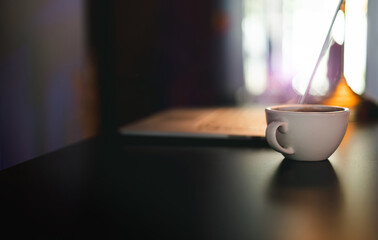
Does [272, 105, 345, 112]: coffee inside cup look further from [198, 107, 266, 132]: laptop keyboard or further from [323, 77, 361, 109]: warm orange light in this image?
[323, 77, 361, 109]: warm orange light

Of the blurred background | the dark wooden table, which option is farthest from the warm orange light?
the dark wooden table

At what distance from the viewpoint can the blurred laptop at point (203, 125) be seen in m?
0.70

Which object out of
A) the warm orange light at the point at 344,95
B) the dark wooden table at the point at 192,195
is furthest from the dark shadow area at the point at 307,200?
the warm orange light at the point at 344,95

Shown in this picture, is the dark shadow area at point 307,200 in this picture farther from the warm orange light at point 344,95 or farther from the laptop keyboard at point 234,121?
the warm orange light at point 344,95

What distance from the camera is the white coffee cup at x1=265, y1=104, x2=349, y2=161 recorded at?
515 mm

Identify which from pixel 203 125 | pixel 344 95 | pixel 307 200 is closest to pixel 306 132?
pixel 307 200

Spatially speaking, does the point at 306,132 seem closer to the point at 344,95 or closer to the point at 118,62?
the point at 344,95

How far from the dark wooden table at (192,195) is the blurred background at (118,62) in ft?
0.98

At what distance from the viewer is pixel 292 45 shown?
13.7 feet

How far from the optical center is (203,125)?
79 cm

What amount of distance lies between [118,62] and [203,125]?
0.59 metres

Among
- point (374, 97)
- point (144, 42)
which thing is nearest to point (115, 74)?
point (144, 42)

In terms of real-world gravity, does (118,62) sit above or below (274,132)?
above

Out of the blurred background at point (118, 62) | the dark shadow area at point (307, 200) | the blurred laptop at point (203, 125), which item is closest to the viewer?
the dark shadow area at point (307, 200)
